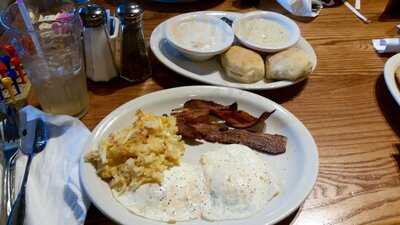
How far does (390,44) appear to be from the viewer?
48.8 inches

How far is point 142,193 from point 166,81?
432mm

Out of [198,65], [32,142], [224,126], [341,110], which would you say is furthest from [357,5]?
[32,142]

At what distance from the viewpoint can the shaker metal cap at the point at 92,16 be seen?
0.98 metres

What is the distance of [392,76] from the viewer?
3.56 ft

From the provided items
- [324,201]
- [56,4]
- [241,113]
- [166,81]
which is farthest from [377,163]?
[56,4]

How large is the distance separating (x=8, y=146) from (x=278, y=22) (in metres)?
0.83

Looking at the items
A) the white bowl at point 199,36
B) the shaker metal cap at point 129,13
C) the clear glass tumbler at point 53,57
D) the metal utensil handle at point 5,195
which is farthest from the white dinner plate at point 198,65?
the metal utensil handle at point 5,195

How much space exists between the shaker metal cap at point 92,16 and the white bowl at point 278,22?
384mm

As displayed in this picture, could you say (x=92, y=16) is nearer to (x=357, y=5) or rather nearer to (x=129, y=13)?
A: (x=129, y=13)

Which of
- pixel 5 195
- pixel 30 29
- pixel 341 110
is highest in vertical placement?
pixel 30 29

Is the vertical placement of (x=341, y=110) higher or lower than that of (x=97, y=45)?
lower

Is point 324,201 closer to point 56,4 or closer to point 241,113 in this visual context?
point 241,113

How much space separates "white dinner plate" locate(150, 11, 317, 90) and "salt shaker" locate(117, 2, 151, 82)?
0.06 meters

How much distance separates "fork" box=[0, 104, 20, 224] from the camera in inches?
31.3
